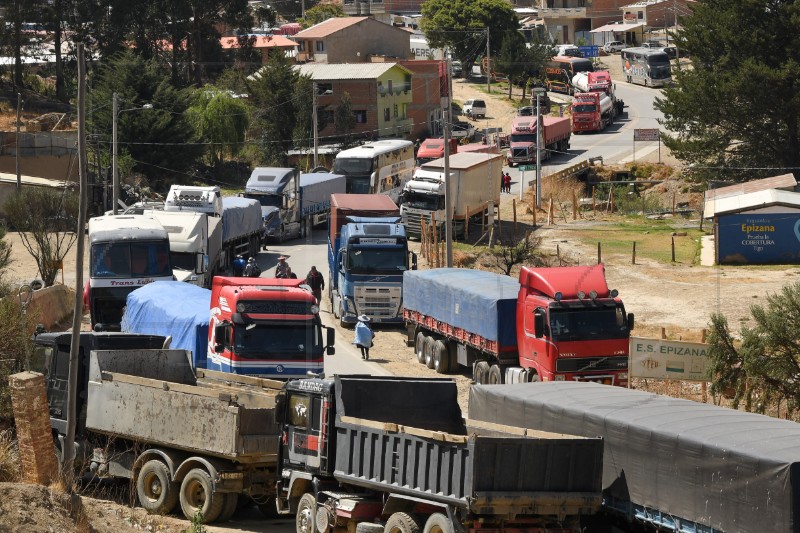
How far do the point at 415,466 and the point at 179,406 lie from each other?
4.80 metres

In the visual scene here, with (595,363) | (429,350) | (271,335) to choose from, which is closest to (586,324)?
(595,363)

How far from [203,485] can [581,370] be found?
10.7 meters

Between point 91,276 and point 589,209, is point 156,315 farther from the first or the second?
point 589,209

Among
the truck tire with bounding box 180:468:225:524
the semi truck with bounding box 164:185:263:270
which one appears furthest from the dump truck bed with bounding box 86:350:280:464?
the semi truck with bounding box 164:185:263:270

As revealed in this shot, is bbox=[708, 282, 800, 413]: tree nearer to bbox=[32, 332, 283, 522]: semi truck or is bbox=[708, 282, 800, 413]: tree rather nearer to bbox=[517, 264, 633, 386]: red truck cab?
bbox=[517, 264, 633, 386]: red truck cab

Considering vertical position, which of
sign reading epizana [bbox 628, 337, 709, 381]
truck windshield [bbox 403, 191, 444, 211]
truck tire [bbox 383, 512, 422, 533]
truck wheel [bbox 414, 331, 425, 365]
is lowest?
truck wheel [bbox 414, 331, 425, 365]

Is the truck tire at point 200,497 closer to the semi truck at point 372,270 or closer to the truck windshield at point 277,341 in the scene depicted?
the truck windshield at point 277,341

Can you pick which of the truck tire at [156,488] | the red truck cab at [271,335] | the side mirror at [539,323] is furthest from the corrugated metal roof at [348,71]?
the truck tire at [156,488]

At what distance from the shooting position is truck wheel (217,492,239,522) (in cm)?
2041

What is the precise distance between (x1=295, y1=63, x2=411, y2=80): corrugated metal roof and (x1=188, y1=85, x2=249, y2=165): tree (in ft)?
26.9

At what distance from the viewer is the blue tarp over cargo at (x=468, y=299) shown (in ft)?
103

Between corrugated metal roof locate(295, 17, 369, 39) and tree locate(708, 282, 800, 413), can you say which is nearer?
tree locate(708, 282, 800, 413)

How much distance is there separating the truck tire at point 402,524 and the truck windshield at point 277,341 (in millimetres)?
8767

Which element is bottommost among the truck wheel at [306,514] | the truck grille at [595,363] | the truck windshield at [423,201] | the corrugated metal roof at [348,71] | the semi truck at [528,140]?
the truck wheel at [306,514]
